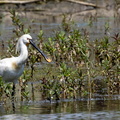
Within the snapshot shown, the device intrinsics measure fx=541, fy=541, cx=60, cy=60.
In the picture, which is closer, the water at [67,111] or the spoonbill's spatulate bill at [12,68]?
the water at [67,111]

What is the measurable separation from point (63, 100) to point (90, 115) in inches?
54.0

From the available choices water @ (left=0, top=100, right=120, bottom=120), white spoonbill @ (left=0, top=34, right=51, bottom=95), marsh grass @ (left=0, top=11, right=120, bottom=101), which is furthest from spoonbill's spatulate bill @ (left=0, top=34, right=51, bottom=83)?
water @ (left=0, top=100, right=120, bottom=120)

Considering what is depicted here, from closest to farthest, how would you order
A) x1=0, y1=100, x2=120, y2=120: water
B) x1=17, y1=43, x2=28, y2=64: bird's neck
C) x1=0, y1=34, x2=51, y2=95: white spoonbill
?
x1=0, y1=100, x2=120, y2=120: water, x1=0, y1=34, x2=51, y2=95: white spoonbill, x1=17, y1=43, x2=28, y2=64: bird's neck

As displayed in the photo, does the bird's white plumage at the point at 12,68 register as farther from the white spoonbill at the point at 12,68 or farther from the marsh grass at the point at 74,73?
the marsh grass at the point at 74,73

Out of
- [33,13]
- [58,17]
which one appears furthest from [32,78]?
[33,13]

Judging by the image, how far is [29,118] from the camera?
7129mm

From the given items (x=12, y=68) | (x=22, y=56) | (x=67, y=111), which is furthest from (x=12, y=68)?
(x=67, y=111)

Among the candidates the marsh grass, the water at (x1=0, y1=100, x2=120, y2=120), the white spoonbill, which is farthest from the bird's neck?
the water at (x1=0, y1=100, x2=120, y2=120)

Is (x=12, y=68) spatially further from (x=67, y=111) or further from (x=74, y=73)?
(x=67, y=111)

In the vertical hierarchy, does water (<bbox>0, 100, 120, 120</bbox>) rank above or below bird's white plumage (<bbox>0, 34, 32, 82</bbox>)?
below

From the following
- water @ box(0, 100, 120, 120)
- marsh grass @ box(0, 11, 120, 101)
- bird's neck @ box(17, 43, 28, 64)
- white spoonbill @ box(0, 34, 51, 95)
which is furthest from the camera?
bird's neck @ box(17, 43, 28, 64)

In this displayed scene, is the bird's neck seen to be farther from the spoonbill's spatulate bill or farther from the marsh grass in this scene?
the marsh grass

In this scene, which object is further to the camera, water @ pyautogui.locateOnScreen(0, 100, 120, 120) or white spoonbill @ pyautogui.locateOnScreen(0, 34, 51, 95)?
white spoonbill @ pyautogui.locateOnScreen(0, 34, 51, 95)

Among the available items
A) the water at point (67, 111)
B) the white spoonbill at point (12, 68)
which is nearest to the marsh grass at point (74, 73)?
the white spoonbill at point (12, 68)
